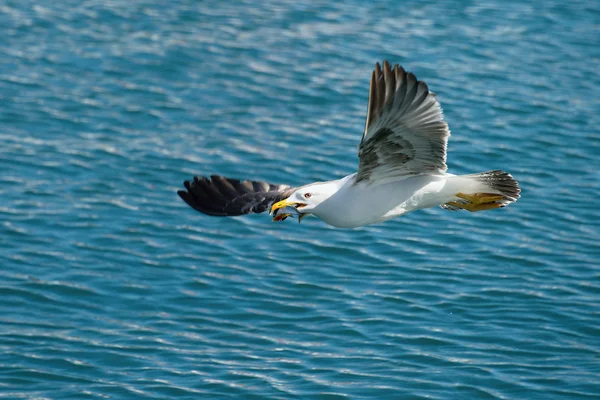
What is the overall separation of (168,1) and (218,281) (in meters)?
9.10

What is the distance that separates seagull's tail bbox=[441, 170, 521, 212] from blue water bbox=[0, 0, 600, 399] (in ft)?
5.18

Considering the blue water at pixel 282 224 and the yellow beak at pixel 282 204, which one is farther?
the blue water at pixel 282 224

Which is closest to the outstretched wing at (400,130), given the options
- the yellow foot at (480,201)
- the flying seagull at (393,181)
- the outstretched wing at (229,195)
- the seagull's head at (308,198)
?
the flying seagull at (393,181)

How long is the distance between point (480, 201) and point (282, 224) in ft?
13.9

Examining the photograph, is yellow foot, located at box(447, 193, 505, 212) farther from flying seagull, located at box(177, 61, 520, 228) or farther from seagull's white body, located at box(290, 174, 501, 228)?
seagull's white body, located at box(290, 174, 501, 228)

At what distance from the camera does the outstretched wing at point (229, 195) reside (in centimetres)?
845

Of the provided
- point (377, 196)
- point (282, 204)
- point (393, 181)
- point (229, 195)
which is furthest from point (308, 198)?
point (229, 195)

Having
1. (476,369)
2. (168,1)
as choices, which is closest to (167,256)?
(476,369)

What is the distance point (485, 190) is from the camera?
7.93m

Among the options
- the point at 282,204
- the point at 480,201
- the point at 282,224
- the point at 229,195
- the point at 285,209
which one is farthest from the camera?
the point at 282,224

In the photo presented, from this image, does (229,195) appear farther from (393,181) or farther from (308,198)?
(393,181)

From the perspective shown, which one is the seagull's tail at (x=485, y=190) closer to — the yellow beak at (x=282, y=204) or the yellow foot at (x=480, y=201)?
the yellow foot at (x=480, y=201)

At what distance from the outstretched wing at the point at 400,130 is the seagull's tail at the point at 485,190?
261 millimetres

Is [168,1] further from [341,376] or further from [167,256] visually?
[341,376]
